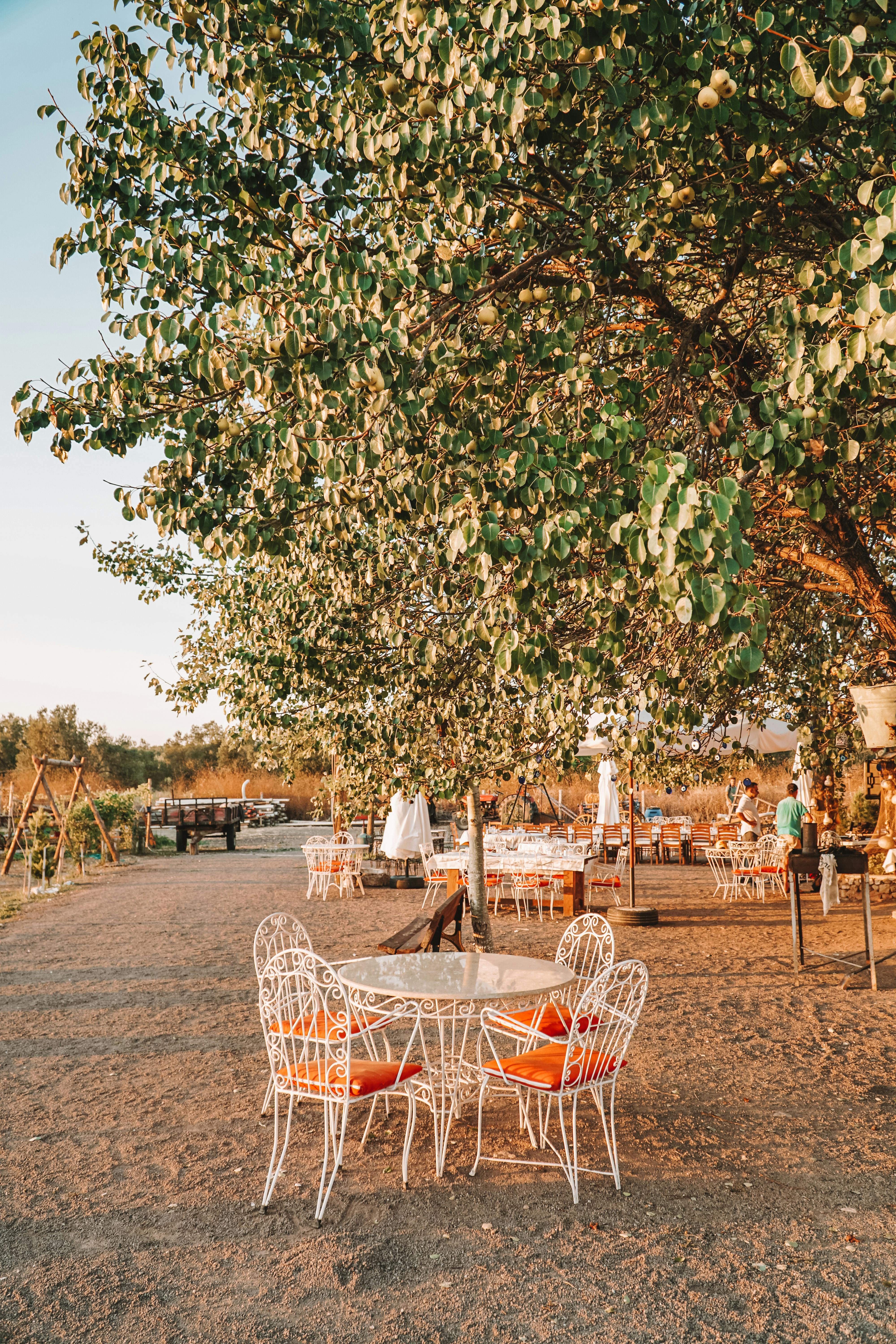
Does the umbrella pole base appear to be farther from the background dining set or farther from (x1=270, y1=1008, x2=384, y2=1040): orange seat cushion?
(x1=270, y1=1008, x2=384, y2=1040): orange seat cushion

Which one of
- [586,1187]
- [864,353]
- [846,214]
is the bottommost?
[586,1187]

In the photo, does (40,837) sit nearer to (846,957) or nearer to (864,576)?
(846,957)

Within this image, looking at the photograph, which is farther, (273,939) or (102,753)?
(102,753)

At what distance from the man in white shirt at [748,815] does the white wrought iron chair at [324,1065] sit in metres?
11.9

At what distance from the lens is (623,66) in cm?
330

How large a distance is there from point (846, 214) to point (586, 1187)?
4294mm

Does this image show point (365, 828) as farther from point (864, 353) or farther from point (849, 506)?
point (864, 353)

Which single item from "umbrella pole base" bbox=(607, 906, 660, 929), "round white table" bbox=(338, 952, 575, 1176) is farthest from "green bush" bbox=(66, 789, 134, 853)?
"round white table" bbox=(338, 952, 575, 1176)

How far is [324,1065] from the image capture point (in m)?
4.30

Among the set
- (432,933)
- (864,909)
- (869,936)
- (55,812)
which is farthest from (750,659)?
(55,812)

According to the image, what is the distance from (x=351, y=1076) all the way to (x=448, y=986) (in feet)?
1.89

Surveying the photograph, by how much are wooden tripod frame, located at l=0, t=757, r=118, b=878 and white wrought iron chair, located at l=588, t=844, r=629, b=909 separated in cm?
857

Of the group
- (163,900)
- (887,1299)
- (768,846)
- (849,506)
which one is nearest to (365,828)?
(163,900)

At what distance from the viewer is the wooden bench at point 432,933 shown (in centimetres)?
676
